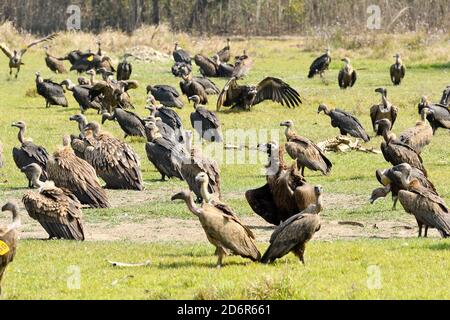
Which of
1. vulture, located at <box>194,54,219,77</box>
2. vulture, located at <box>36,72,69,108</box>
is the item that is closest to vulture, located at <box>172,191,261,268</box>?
vulture, located at <box>36,72,69,108</box>

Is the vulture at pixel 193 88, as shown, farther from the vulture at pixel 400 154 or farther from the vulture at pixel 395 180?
the vulture at pixel 395 180

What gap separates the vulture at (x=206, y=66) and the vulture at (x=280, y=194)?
2259 cm

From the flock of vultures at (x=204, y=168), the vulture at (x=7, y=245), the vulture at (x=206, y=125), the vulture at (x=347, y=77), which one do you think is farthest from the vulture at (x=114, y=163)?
the vulture at (x=347, y=77)

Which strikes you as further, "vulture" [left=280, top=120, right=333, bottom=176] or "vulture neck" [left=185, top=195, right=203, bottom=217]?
"vulture" [left=280, top=120, right=333, bottom=176]

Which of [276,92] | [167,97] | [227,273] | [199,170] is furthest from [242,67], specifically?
[227,273]

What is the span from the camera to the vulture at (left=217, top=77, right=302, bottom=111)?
2497cm

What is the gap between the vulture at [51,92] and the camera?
87.4ft

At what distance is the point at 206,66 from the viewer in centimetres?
3569

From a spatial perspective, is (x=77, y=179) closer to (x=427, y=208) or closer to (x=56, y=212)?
(x=56, y=212)

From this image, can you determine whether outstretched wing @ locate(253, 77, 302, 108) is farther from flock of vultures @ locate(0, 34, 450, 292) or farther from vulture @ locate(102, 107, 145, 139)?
vulture @ locate(102, 107, 145, 139)

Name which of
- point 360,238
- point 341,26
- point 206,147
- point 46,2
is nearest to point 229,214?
point 360,238

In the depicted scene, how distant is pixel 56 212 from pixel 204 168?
3192mm

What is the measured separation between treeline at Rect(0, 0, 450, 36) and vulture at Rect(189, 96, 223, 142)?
28.7 metres
